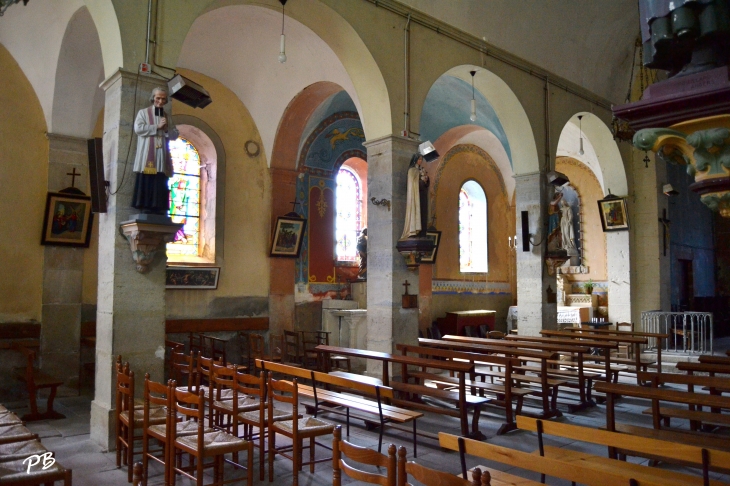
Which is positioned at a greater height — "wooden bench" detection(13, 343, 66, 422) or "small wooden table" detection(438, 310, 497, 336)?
"small wooden table" detection(438, 310, 497, 336)

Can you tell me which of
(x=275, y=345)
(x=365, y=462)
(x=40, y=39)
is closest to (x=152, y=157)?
(x=40, y=39)

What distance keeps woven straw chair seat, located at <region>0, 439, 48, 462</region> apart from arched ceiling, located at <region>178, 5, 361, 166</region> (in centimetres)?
650

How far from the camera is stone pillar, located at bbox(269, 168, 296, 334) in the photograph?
10.6 m

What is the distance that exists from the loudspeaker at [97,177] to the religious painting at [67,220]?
2.87 metres

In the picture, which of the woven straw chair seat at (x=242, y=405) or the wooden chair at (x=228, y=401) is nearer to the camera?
the wooden chair at (x=228, y=401)

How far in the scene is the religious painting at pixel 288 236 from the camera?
1057 cm

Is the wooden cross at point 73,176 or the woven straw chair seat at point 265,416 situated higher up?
the wooden cross at point 73,176

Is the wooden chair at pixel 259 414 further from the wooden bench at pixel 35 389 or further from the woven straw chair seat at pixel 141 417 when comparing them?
the wooden bench at pixel 35 389

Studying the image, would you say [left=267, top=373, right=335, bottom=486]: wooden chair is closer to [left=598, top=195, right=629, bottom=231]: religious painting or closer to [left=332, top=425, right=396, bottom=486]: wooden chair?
[left=332, top=425, right=396, bottom=486]: wooden chair

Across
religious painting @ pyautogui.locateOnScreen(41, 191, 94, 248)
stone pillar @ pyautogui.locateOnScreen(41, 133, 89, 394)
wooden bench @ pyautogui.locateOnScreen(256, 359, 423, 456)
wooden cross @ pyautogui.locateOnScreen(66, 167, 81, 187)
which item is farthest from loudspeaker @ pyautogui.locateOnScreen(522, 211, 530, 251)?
wooden cross @ pyautogui.locateOnScreen(66, 167, 81, 187)

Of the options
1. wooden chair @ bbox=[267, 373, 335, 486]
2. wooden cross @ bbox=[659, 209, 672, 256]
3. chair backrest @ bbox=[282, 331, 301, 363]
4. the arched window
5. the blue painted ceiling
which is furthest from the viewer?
the arched window

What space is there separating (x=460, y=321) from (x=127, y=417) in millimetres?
9714

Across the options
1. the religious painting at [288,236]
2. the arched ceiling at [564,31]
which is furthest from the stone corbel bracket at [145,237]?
the arched ceiling at [564,31]

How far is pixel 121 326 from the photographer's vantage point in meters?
5.52
